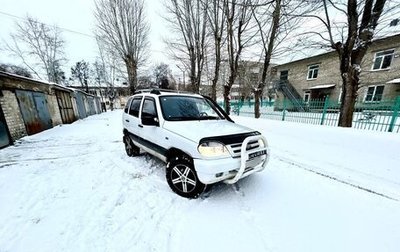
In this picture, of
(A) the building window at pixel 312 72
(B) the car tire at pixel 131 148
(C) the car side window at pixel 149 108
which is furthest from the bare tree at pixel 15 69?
(A) the building window at pixel 312 72

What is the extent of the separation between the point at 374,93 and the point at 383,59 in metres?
2.93

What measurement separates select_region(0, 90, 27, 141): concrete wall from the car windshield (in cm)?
759

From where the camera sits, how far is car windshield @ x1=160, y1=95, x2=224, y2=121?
355 centimetres

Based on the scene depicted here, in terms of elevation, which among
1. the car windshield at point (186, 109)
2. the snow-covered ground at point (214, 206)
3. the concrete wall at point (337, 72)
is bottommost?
the snow-covered ground at point (214, 206)

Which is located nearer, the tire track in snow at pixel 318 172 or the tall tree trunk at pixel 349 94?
the tire track in snow at pixel 318 172

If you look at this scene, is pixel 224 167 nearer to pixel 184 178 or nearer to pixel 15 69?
pixel 184 178

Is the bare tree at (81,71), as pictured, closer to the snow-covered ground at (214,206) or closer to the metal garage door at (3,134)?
the metal garage door at (3,134)

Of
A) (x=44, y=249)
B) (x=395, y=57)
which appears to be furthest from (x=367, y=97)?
(x=44, y=249)

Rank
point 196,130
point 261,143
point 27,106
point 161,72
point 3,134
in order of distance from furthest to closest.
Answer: point 161,72 < point 27,106 < point 3,134 < point 261,143 < point 196,130

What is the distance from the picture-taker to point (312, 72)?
20359 mm

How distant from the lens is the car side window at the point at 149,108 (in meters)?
3.74

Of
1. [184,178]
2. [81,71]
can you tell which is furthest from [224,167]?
[81,71]

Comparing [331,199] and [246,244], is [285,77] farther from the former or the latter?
[246,244]

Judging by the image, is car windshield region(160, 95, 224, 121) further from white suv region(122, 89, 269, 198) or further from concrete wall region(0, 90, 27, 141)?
concrete wall region(0, 90, 27, 141)
